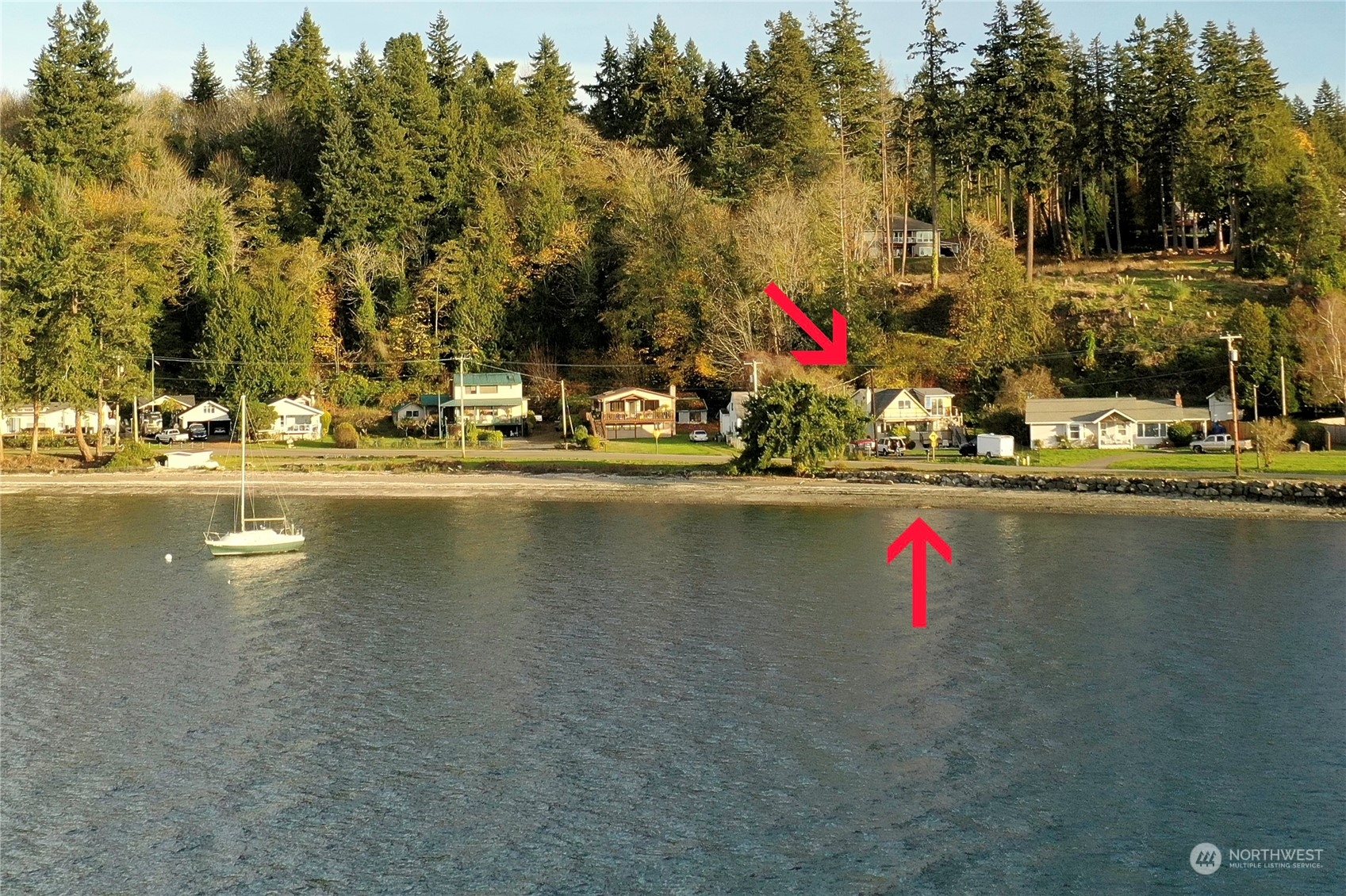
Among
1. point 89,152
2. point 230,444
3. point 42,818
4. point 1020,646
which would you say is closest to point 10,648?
point 42,818

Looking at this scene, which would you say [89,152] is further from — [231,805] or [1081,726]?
[1081,726]

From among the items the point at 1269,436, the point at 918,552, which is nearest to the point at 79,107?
the point at 918,552

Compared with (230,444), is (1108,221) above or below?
above

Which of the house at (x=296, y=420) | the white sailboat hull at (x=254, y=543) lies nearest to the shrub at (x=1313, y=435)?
the white sailboat hull at (x=254, y=543)

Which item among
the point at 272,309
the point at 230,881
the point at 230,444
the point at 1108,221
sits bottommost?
the point at 230,881

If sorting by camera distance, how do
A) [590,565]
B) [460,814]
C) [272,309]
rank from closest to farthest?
[460,814] < [590,565] < [272,309]

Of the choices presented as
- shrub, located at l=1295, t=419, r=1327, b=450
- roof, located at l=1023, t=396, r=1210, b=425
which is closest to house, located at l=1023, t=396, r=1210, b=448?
roof, located at l=1023, t=396, r=1210, b=425
